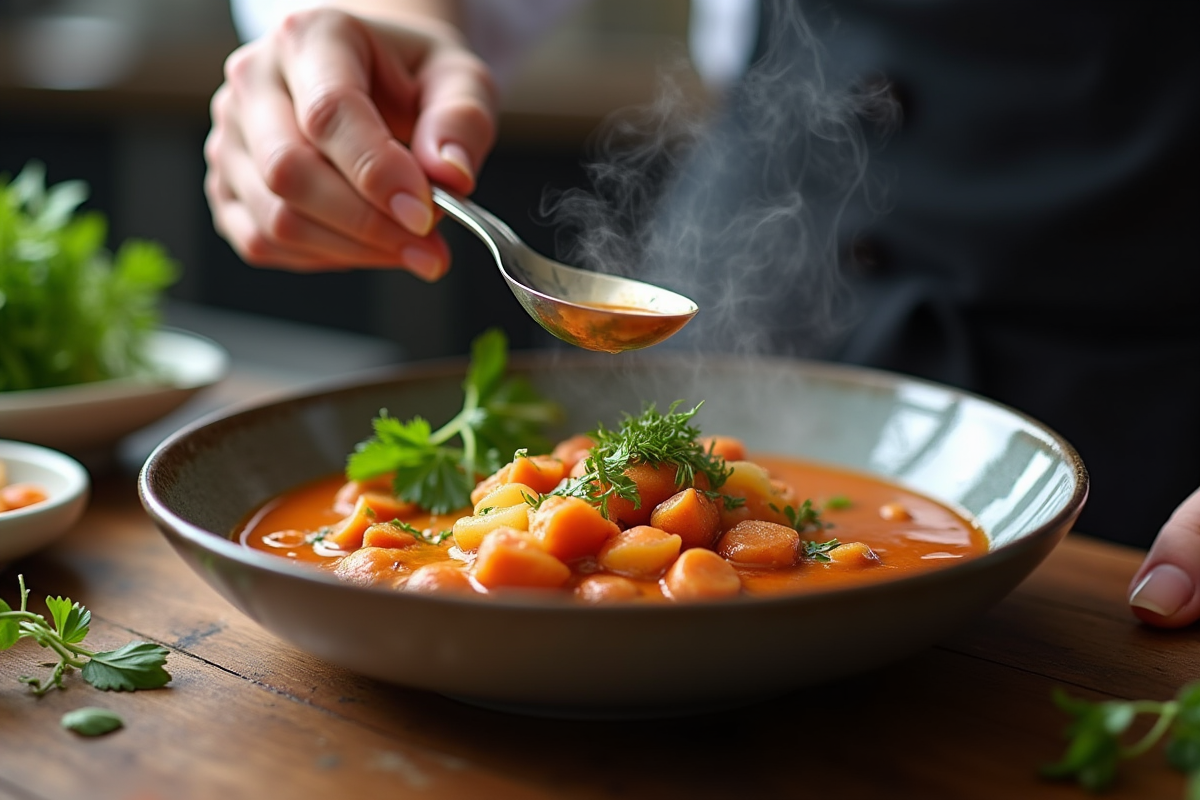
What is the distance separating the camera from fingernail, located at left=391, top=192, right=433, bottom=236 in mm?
1870

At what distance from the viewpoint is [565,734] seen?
129cm

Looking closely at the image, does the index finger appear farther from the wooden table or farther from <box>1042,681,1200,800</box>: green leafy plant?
<box>1042,681,1200,800</box>: green leafy plant

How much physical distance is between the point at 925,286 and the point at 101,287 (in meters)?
1.88

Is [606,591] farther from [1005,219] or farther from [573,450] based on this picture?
[1005,219]

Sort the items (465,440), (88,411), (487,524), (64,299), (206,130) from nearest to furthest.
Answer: (487,524)
(465,440)
(88,411)
(64,299)
(206,130)

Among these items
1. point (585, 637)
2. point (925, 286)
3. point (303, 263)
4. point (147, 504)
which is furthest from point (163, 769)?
point (925, 286)

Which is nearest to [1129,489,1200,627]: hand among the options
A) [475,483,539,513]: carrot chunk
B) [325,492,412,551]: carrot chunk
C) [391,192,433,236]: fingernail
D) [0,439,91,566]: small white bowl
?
[475,483,539,513]: carrot chunk

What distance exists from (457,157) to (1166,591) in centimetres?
126

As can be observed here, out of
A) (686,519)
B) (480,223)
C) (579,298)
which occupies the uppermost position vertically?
(480,223)

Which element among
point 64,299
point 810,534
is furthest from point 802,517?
point 64,299

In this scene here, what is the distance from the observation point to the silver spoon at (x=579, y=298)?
1714 millimetres

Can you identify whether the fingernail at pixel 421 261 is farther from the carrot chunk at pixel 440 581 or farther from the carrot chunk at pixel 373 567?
the carrot chunk at pixel 440 581

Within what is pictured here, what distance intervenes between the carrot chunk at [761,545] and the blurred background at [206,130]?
3.98m

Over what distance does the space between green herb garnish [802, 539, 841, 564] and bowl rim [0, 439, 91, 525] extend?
1.11 metres
